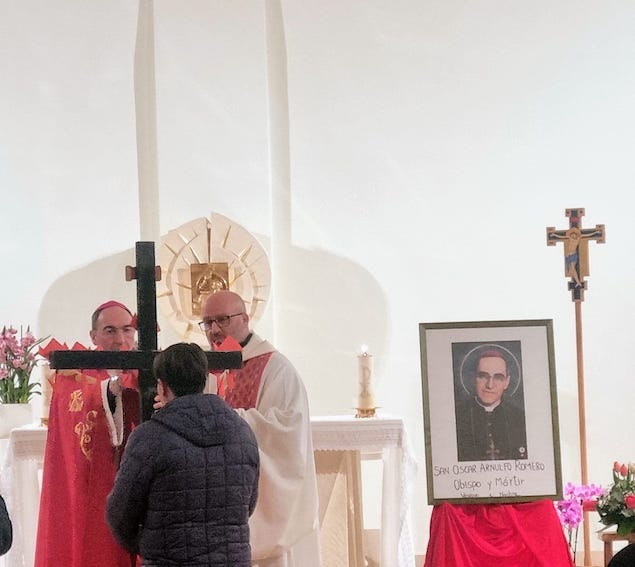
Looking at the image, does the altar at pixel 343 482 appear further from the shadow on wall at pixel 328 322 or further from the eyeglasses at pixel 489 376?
the shadow on wall at pixel 328 322

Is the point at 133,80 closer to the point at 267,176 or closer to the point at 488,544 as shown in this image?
the point at 267,176

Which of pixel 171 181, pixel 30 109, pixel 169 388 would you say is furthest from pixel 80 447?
pixel 30 109

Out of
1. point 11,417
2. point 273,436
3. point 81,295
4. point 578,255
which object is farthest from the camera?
point 81,295

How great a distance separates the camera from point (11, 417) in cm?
609

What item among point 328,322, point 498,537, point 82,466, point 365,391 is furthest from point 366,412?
point 82,466

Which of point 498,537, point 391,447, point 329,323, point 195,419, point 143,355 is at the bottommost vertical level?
point 498,537

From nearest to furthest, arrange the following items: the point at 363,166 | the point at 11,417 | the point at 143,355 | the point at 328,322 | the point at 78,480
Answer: the point at 143,355 < the point at 78,480 < the point at 11,417 < the point at 328,322 < the point at 363,166

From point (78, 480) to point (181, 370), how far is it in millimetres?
1271

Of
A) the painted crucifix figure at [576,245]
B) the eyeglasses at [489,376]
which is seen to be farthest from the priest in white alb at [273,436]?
the painted crucifix figure at [576,245]

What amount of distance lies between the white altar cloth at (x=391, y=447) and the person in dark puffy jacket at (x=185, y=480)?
2522mm

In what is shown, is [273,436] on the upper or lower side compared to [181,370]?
lower

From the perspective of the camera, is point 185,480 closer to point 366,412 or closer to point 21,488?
point 21,488

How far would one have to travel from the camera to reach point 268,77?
744 cm

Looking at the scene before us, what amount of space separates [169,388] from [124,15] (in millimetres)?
4611
